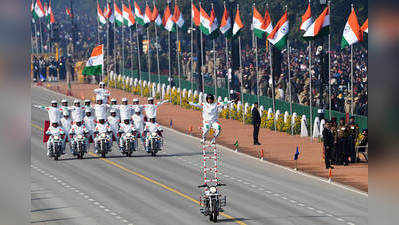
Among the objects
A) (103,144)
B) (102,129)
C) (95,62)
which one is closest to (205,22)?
(95,62)

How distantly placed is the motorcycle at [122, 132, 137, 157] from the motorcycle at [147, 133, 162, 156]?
0.65 metres

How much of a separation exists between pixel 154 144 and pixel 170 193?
8459 millimetres

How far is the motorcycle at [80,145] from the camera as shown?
3384 cm

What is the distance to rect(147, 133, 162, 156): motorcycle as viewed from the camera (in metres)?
34.3

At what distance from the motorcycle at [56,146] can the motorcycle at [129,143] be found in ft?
8.95

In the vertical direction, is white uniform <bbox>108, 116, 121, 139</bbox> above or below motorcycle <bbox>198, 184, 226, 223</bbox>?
above

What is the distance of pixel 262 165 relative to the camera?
32625 mm

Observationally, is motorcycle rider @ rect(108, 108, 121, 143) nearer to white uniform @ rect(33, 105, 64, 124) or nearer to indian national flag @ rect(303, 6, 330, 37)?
white uniform @ rect(33, 105, 64, 124)

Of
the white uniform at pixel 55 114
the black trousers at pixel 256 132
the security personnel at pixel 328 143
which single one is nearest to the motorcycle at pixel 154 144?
the white uniform at pixel 55 114

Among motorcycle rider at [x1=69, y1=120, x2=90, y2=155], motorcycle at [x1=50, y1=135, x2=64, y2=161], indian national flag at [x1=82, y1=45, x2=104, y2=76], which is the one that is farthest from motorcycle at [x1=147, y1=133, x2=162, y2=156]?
indian national flag at [x1=82, y1=45, x2=104, y2=76]

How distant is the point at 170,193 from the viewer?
26.6 m

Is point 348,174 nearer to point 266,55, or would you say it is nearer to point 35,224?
point 35,224
